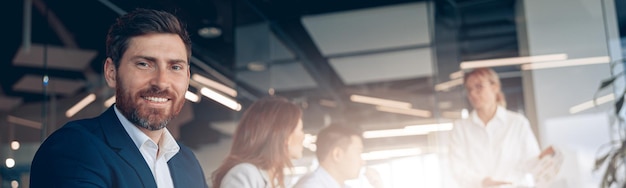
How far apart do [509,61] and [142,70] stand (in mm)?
3180

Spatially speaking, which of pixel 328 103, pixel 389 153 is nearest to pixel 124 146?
pixel 389 153

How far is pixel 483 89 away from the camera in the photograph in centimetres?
510

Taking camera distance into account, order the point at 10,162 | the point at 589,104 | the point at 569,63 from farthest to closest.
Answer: the point at 569,63, the point at 589,104, the point at 10,162

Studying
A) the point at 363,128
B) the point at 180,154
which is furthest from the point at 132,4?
the point at 363,128

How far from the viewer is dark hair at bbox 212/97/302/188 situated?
390 centimetres

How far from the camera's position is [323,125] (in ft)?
16.6

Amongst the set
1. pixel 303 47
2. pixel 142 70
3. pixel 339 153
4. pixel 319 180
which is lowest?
Answer: pixel 319 180

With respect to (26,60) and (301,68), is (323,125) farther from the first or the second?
(26,60)

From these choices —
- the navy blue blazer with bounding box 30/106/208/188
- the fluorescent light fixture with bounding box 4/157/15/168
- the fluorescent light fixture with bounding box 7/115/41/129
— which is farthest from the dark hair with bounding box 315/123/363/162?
the navy blue blazer with bounding box 30/106/208/188

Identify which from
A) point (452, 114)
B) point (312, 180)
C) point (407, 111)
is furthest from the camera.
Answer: point (407, 111)

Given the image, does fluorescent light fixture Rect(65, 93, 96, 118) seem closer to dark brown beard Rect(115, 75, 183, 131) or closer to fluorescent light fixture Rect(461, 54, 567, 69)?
dark brown beard Rect(115, 75, 183, 131)

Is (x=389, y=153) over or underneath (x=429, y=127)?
underneath

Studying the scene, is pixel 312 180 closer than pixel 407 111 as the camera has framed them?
Yes

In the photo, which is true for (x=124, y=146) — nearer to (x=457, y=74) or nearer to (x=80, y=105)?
(x=80, y=105)
